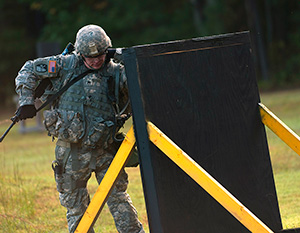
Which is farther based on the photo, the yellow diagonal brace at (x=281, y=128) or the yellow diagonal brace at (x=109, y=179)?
the yellow diagonal brace at (x=281, y=128)

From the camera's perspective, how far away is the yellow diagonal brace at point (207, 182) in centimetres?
477

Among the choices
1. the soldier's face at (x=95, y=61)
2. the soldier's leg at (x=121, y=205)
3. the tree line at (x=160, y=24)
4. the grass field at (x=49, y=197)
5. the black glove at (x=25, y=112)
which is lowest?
the tree line at (x=160, y=24)

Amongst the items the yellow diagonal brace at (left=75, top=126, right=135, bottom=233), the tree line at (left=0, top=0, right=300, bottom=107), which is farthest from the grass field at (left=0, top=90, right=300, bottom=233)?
the tree line at (left=0, top=0, right=300, bottom=107)

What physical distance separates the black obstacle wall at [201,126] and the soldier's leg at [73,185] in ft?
4.12


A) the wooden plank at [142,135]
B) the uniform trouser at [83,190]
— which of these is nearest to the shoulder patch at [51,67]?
the uniform trouser at [83,190]

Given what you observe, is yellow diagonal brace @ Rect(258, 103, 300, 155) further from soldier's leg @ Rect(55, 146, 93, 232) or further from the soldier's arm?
the soldier's arm

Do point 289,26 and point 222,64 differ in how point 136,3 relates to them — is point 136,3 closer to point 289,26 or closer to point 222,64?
point 289,26

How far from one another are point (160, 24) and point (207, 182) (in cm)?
3521

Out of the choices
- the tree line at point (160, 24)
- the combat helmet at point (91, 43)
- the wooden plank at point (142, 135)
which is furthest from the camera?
the tree line at point (160, 24)

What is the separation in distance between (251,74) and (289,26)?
111ft

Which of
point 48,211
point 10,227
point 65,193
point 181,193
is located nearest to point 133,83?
point 181,193

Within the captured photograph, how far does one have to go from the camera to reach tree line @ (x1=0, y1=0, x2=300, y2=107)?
3569 centimetres

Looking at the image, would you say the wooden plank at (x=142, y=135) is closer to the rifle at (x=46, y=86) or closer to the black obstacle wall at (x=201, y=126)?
the black obstacle wall at (x=201, y=126)

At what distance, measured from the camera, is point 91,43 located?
600cm
